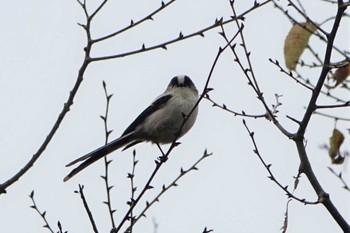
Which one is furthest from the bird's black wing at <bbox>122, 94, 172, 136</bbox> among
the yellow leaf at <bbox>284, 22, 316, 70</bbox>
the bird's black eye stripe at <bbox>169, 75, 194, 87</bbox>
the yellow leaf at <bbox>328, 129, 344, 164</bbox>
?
the yellow leaf at <bbox>284, 22, 316, 70</bbox>

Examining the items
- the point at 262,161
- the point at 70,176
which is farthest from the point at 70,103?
the point at 70,176

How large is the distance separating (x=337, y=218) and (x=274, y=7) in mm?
1578

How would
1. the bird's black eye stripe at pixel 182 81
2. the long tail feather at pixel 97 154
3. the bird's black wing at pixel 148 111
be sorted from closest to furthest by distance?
1. the long tail feather at pixel 97 154
2. the bird's black wing at pixel 148 111
3. the bird's black eye stripe at pixel 182 81

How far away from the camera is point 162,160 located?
3291 mm

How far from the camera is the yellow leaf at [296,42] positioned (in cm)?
330

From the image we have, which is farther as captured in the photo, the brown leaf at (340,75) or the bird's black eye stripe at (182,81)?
the bird's black eye stripe at (182,81)

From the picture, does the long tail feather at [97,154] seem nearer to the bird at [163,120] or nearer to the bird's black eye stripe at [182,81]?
the bird at [163,120]

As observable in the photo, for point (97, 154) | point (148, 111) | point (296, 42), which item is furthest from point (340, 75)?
point (148, 111)

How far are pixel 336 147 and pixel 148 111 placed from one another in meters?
2.64

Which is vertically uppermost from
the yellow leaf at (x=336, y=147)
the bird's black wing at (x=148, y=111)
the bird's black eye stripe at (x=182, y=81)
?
the bird's black eye stripe at (x=182, y=81)

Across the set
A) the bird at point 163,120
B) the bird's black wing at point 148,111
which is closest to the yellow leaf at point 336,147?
the bird at point 163,120

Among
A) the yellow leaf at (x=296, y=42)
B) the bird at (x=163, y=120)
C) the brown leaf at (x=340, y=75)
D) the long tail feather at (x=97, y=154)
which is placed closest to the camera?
the yellow leaf at (x=296, y=42)

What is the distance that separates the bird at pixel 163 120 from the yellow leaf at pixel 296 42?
89.8 inches

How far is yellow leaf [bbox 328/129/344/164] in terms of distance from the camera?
12.0 feet
